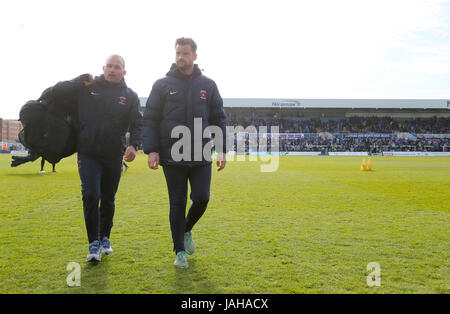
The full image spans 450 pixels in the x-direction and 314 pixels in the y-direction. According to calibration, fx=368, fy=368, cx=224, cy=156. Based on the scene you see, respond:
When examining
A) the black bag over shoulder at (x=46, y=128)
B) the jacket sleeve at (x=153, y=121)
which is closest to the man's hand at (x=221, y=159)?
the jacket sleeve at (x=153, y=121)

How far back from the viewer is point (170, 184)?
395 cm

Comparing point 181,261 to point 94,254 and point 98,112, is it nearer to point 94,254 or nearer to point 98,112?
point 94,254

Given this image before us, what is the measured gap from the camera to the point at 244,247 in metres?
4.57

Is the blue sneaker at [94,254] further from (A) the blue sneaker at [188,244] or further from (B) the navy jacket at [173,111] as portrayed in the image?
(B) the navy jacket at [173,111]

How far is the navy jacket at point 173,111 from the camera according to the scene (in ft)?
12.6

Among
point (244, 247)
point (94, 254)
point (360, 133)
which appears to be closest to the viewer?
point (94, 254)

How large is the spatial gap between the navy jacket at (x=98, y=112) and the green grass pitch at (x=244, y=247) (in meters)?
1.25

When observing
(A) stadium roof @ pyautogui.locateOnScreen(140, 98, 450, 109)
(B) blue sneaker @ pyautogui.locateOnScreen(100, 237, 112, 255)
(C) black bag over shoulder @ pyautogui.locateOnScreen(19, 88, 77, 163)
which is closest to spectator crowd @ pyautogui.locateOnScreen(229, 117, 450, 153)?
(A) stadium roof @ pyautogui.locateOnScreen(140, 98, 450, 109)

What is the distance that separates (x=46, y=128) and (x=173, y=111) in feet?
4.85

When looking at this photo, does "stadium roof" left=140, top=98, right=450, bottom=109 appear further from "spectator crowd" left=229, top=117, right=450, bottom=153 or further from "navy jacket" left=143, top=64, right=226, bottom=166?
"navy jacket" left=143, top=64, right=226, bottom=166

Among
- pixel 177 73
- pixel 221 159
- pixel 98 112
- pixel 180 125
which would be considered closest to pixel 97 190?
pixel 98 112

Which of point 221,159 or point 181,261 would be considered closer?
point 181,261

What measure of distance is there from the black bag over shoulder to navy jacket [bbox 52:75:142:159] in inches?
5.4

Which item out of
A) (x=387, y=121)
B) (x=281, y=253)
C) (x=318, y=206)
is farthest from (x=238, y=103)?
(x=281, y=253)
